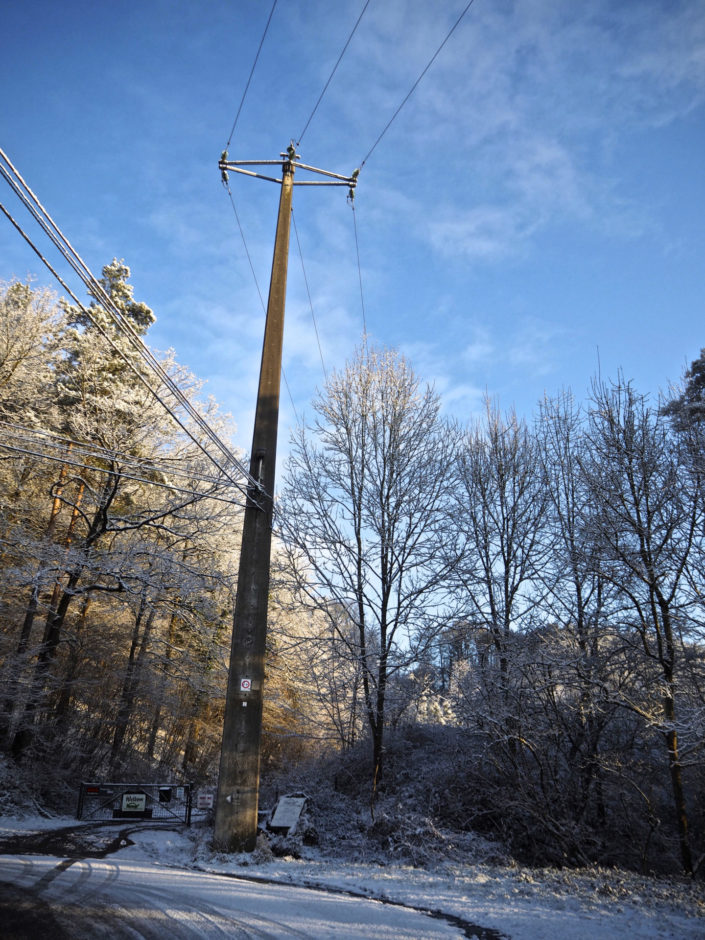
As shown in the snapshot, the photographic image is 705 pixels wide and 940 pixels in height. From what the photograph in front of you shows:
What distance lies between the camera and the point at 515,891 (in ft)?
20.3

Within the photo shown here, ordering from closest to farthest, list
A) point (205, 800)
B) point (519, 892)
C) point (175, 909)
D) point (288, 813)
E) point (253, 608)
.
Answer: point (175, 909)
point (519, 892)
point (253, 608)
point (288, 813)
point (205, 800)

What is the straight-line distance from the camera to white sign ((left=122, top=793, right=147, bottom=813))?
1326 centimetres

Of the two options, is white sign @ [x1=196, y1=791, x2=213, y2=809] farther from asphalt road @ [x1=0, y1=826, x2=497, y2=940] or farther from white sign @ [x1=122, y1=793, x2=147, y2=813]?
asphalt road @ [x1=0, y1=826, x2=497, y2=940]

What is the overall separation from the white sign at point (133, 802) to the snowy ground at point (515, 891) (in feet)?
17.2

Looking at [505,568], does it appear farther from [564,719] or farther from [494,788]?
[494,788]

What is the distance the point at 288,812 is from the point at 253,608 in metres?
5.00

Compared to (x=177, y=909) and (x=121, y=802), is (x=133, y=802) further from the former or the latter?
(x=177, y=909)

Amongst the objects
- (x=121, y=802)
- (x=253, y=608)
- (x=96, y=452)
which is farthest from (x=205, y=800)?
(x=96, y=452)

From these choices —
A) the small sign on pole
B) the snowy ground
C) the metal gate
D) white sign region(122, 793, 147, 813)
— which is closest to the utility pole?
the snowy ground

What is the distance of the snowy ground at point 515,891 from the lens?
508cm

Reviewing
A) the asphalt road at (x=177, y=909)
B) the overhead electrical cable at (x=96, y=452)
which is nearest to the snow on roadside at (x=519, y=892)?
the asphalt road at (x=177, y=909)

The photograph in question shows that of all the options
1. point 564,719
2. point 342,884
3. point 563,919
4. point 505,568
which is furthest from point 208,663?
point 563,919

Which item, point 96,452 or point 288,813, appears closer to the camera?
point 288,813

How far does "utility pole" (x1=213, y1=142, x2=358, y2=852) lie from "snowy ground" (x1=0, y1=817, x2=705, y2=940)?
1.85 ft
